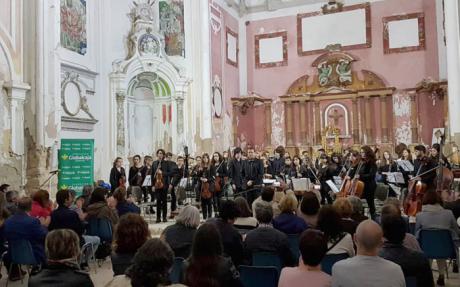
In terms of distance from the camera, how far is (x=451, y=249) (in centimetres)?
495

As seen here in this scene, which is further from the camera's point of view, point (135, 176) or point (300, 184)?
point (135, 176)

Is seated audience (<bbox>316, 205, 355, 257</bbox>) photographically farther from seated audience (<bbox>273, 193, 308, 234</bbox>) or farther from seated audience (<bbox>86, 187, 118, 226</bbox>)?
seated audience (<bbox>86, 187, 118, 226</bbox>)

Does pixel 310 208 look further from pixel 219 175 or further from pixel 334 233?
pixel 219 175

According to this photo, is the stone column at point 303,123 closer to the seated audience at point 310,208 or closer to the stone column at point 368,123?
the stone column at point 368,123

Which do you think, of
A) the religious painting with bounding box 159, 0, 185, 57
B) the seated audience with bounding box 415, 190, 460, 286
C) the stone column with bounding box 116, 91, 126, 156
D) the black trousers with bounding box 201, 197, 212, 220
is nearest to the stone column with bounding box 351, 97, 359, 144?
the religious painting with bounding box 159, 0, 185, 57

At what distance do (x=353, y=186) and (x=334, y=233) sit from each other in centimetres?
430

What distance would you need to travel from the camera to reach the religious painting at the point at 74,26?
12836mm

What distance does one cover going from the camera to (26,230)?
507 centimetres

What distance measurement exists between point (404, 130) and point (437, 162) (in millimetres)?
8863

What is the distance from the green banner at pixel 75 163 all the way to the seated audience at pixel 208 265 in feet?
26.7

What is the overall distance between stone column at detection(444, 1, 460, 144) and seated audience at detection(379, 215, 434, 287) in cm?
1154

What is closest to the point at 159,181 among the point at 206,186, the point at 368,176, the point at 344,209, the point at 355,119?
the point at 206,186

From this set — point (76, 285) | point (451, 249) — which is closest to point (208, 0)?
point (451, 249)

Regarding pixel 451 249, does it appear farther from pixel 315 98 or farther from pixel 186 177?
pixel 315 98
